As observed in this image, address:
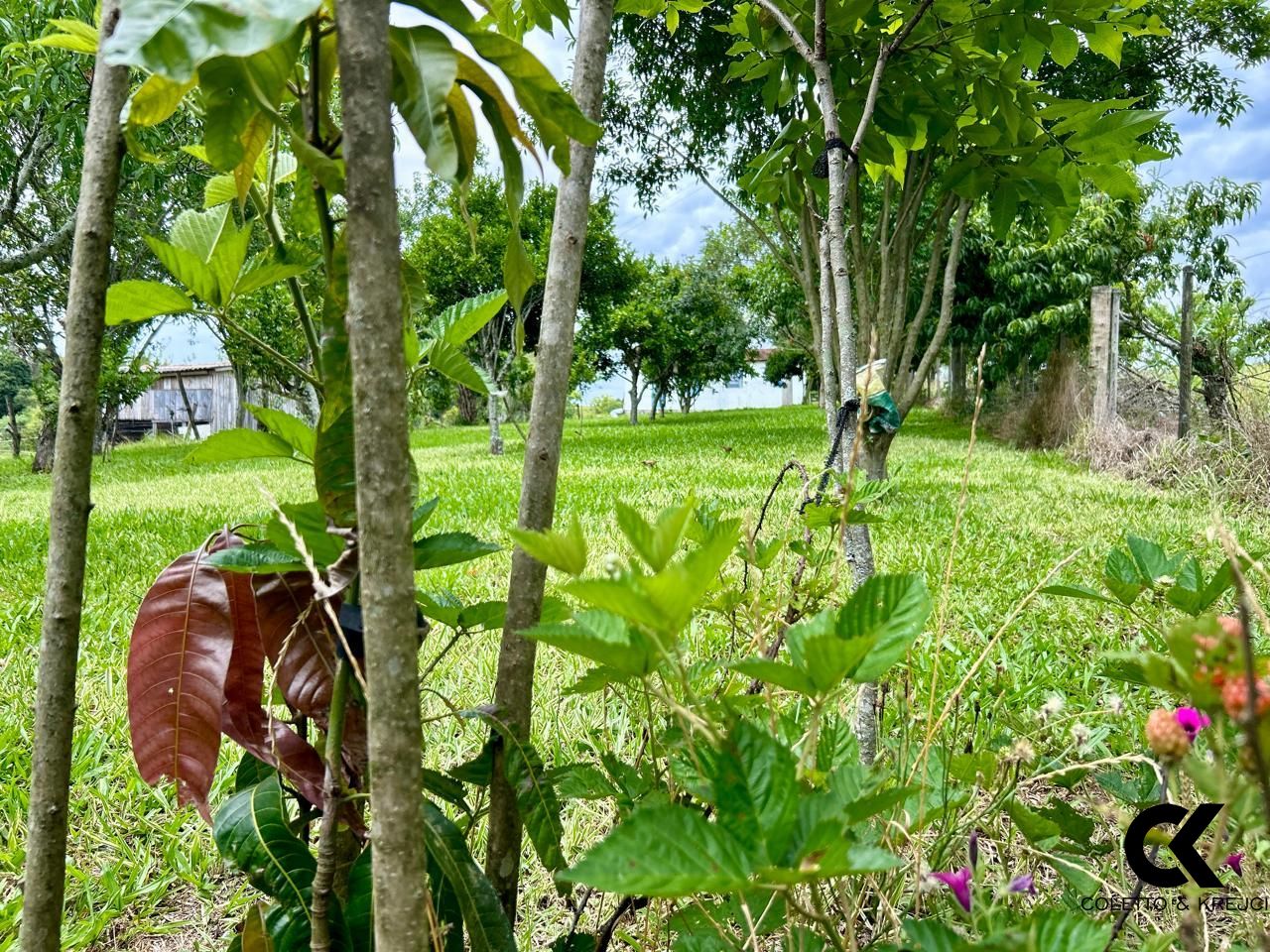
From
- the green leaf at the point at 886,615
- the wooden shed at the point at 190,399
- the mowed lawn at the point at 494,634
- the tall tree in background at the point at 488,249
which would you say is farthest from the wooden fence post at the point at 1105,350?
the wooden shed at the point at 190,399

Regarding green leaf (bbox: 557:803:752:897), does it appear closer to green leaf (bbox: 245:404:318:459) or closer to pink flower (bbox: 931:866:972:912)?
pink flower (bbox: 931:866:972:912)

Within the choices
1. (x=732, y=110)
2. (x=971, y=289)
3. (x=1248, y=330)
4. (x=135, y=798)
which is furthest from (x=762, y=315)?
(x=135, y=798)

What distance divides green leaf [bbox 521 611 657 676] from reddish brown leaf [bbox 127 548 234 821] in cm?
33

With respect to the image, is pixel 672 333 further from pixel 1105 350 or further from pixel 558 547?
pixel 558 547

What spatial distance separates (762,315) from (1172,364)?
9.59 m

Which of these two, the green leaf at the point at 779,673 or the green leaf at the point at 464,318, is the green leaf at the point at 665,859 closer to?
the green leaf at the point at 779,673

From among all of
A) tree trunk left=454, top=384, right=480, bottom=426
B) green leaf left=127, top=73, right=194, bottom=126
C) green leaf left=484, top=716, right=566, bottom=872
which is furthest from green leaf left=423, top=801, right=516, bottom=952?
tree trunk left=454, top=384, right=480, bottom=426

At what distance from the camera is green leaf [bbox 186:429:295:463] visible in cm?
61

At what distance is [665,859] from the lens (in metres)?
0.37

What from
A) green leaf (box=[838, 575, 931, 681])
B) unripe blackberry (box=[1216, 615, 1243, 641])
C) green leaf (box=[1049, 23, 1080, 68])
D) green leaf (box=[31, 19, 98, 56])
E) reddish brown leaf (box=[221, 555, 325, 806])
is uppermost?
green leaf (box=[1049, 23, 1080, 68])

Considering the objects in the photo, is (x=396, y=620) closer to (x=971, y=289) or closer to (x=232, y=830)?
(x=232, y=830)

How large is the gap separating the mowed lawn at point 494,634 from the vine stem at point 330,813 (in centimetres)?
15

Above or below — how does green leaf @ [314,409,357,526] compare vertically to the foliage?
below

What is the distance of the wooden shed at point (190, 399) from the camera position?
2556 cm
